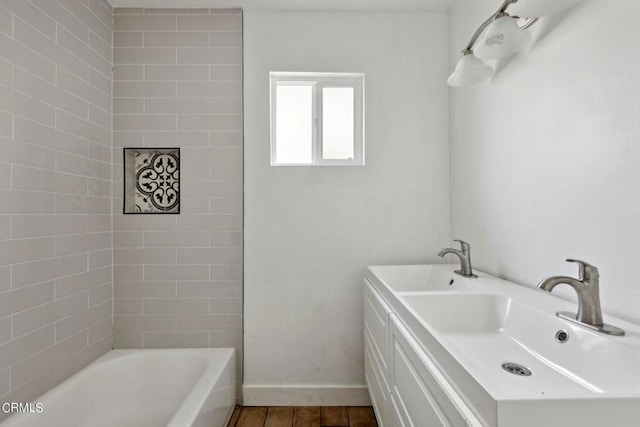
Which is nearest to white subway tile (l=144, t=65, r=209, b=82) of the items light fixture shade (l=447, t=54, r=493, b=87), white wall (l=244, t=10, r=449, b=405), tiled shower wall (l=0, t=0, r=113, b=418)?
tiled shower wall (l=0, t=0, r=113, b=418)

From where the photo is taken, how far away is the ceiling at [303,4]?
1.96 meters

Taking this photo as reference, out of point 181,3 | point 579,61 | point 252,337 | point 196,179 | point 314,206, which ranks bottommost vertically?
point 252,337

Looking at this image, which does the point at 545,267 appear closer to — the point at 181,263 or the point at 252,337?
the point at 252,337

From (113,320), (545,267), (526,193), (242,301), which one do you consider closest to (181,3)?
(242,301)

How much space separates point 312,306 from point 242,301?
1.54 ft

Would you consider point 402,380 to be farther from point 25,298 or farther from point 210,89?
→ point 210,89

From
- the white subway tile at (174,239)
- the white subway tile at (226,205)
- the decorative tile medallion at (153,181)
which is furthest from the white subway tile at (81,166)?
the white subway tile at (226,205)

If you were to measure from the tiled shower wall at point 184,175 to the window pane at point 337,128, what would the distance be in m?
0.60

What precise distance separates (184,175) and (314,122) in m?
0.96

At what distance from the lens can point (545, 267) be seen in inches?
48.9

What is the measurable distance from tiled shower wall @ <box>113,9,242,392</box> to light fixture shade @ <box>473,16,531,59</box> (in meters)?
1.46

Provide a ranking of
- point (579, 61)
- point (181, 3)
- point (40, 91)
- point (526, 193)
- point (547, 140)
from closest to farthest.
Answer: point (579, 61)
point (547, 140)
point (526, 193)
point (40, 91)
point (181, 3)

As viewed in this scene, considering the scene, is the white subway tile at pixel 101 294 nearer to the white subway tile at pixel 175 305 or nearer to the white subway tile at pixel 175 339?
the white subway tile at pixel 175 305

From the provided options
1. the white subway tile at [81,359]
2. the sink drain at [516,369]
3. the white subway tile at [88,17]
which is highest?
the white subway tile at [88,17]
